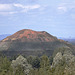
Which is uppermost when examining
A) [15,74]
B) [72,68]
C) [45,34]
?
→ [45,34]

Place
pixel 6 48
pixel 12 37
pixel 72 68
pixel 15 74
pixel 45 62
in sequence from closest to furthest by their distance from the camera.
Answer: pixel 72 68 → pixel 15 74 → pixel 45 62 → pixel 6 48 → pixel 12 37

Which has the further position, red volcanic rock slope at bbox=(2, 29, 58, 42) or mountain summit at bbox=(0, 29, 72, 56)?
red volcanic rock slope at bbox=(2, 29, 58, 42)

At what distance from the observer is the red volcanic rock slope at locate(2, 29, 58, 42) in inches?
7077

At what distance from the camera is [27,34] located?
188125 mm

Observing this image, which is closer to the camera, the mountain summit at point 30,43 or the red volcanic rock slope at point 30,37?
the mountain summit at point 30,43

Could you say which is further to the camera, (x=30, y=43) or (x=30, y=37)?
(x=30, y=37)

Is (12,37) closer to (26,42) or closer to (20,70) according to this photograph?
(26,42)

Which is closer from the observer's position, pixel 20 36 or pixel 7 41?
pixel 7 41

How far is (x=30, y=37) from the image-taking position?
604ft

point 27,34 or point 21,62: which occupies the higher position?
point 27,34

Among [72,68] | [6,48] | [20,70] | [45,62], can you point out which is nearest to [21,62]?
[20,70]

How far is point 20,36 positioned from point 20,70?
396 feet

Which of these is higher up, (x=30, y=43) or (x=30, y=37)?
(x=30, y=37)

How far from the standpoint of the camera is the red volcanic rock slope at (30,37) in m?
180
